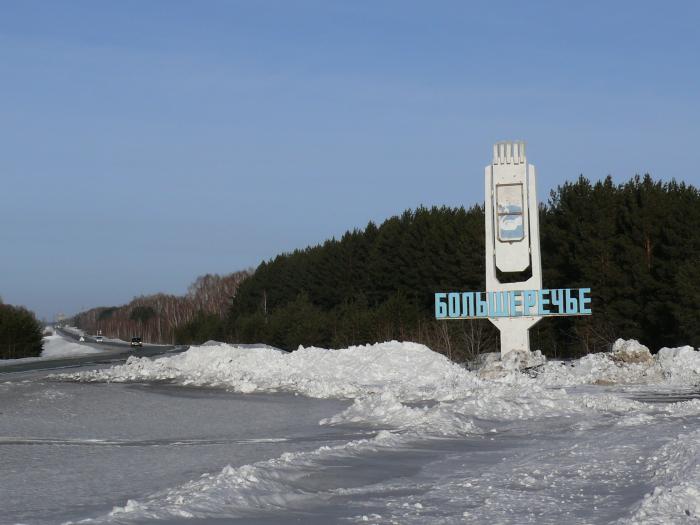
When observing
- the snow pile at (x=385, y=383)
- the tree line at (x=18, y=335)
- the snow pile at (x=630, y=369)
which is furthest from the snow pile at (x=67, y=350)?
the snow pile at (x=630, y=369)

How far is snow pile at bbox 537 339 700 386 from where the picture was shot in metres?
29.9

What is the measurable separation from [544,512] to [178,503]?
3.77 m

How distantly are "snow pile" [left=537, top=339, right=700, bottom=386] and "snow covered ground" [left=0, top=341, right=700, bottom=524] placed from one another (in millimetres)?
67

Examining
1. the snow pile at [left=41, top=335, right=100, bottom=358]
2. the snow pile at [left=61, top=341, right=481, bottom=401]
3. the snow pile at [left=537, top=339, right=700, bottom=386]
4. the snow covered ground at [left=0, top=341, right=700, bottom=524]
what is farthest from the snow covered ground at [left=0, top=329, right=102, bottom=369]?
the snow pile at [left=537, top=339, right=700, bottom=386]

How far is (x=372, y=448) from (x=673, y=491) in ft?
19.6

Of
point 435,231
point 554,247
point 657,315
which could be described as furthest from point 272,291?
point 657,315

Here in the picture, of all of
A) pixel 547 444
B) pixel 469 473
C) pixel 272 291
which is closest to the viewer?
pixel 469 473

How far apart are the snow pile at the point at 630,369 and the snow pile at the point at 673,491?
55.3 ft

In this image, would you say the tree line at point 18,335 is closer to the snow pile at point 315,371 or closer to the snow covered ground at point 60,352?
the snow covered ground at point 60,352

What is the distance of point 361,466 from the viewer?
12969mm

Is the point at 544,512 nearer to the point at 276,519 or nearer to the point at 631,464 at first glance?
the point at 276,519

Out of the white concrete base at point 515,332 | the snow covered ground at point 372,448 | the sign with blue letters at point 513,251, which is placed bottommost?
the snow covered ground at point 372,448

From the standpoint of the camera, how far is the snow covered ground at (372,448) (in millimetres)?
9781

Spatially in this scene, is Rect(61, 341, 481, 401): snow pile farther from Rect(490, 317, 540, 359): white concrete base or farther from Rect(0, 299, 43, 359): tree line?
Rect(0, 299, 43, 359): tree line
